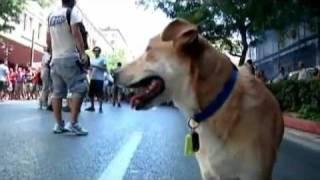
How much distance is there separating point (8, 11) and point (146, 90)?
3184 cm

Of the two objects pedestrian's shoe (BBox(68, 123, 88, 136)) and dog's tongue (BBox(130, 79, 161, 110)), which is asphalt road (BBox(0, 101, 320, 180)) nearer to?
pedestrian's shoe (BBox(68, 123, 88, 136))

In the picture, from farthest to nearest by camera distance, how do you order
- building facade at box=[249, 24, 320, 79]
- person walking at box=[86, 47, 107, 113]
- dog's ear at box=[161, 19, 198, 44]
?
1. building facade at box=[249, 24, 320, 79]
2. person walking at box=[86, 47, 107, 113]
3. dog's ear at box=[161, 19, 198, 44]

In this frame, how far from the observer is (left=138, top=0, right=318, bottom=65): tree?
22156mm

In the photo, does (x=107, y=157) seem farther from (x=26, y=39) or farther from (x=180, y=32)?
(x=26, y=39)

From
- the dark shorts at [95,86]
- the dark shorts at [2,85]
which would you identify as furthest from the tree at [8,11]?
the dark shorts at [95,86]

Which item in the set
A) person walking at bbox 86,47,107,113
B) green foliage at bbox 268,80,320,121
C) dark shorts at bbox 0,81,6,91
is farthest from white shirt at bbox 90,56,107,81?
dark shorts at bbox 0,81,6,91

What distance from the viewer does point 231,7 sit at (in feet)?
88.0

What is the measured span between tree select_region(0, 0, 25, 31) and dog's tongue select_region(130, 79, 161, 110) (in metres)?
31.4

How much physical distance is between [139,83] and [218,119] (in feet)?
1.68

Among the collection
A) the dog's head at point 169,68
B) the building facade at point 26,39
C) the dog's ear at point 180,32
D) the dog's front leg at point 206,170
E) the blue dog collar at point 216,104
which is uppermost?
the building facade at point 26,39

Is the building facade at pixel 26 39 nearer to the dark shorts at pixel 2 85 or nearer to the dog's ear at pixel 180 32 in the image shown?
the dark shorts at pixel 2 85

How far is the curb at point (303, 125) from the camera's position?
14.3m

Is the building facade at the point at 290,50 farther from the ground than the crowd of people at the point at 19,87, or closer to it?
farther from the ground

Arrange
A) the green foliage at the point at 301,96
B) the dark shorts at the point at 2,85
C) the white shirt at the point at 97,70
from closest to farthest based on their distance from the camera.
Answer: the green foliage at the point at 301,96 → the white shirt at the point at 97,70 → the dark shorts at the point at 2,85
